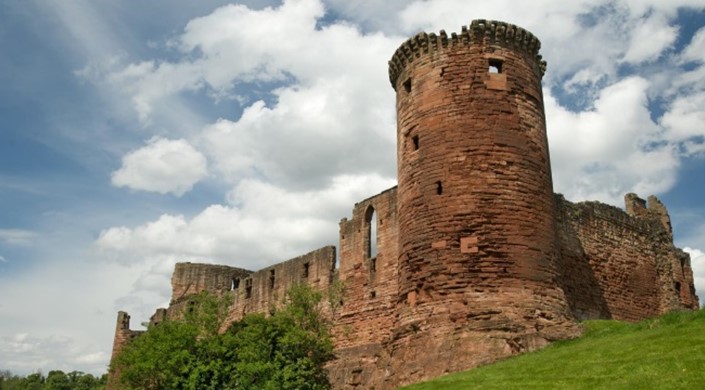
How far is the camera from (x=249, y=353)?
2053 centimetres

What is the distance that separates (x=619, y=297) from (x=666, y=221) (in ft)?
19.0

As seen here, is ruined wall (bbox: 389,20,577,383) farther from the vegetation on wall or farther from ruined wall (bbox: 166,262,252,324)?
ruined wall (bbox: 166,262,252,324)

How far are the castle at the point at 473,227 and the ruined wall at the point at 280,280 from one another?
13.0ft

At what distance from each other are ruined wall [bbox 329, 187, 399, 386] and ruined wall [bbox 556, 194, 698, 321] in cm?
558

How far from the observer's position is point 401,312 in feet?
58.2

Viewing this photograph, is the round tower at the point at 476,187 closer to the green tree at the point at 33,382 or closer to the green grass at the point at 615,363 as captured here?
the green grass at the point at 615,363

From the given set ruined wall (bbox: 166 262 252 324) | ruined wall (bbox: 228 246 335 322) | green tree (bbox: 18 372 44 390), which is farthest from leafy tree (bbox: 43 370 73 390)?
ruined wall (bbox: 228 246 335 322)

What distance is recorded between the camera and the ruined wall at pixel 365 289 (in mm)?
23297

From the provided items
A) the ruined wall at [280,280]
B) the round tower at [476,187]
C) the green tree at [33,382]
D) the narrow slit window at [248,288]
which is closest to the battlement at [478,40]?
the round tower at [476,187]

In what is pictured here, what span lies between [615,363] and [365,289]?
13689mm

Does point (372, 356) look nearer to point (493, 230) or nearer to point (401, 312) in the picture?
point (401, 312)

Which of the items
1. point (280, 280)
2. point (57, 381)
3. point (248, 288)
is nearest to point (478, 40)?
point (280, 280)

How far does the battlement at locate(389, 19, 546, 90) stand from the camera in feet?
61.6

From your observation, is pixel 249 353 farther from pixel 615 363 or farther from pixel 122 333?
pixel 122 333
